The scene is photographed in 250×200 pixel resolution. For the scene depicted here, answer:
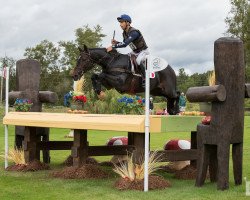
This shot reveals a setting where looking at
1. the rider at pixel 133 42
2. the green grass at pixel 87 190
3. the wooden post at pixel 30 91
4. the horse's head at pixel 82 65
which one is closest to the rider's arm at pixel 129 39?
the rider at pixel 133 42

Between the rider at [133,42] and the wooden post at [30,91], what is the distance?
2617mm

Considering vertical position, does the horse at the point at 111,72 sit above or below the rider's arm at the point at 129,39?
below

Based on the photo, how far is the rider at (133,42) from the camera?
26.3 feet

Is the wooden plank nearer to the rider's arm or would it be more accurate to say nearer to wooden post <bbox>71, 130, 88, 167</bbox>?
wooden post <bbox>71, 130, 88, 167</bbox>

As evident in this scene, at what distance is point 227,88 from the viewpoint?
6750mm

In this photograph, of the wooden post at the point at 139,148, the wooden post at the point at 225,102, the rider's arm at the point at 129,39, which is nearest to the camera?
the wooden post at the point at 225,102

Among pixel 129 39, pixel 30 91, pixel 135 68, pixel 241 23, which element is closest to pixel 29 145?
pixel 30 91

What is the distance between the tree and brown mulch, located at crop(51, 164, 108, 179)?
37175 millimetres

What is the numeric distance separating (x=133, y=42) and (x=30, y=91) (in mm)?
3075

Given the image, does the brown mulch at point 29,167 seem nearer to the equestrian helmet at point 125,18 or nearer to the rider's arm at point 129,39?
the rider's arm at point 129,39

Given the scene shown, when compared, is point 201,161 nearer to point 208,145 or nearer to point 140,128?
point 208,145

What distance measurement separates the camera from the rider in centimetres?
802

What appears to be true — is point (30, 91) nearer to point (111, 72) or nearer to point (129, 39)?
point (111, 72)

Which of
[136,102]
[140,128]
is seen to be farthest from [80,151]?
[140,128]
